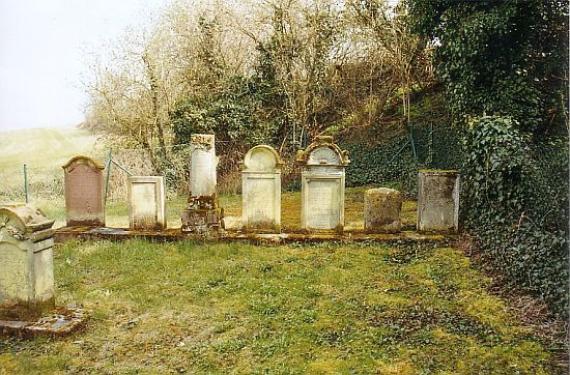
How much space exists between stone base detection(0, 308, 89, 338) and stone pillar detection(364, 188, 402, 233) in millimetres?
4443

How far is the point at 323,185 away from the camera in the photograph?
297 inches

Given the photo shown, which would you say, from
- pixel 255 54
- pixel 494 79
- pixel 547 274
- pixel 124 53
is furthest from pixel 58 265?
pixel 255 54

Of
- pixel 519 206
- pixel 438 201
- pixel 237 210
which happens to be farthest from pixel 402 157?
pixel 519 206

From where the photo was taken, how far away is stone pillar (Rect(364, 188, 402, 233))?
7406 millimetres

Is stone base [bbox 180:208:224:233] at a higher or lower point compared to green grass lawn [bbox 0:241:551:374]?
higher

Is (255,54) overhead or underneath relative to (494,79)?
overhead

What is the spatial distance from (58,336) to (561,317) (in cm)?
453

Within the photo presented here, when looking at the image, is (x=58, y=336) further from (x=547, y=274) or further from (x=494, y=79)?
(x=494, y=79)

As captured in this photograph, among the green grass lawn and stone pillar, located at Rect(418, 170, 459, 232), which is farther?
stone pillar, located at Rect(418, 170, 459, 232)

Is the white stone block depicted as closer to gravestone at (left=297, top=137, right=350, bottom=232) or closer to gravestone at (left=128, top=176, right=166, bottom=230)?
gravestone at (left=128, top=176, right=166, bottom=230)

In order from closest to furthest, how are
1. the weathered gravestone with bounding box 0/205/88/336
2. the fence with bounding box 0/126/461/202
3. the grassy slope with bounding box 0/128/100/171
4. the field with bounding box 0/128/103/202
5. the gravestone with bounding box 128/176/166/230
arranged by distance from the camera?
the weathered gravestone with bounding box 0/205/88/336, the grassy slope with bounding box 0/128/100/171, the gravestone with bounding box 128/176/166/230, the field with bounding box 0/128/103/202, the fence with bounding box 0/126/461/202

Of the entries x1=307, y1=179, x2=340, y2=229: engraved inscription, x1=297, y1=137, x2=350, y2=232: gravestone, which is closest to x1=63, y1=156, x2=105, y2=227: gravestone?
x1=297, y1=137, x2=350, y2=232: gravestone

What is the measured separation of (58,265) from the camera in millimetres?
6441

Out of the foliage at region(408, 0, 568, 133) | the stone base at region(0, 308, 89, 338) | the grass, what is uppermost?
the foliage at region(408, 0, 568, 133)
